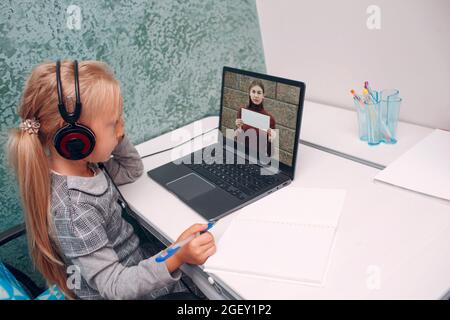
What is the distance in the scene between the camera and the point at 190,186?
0.98 m

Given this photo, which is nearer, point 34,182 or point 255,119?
point 34,182

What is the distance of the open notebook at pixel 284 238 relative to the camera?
69cm

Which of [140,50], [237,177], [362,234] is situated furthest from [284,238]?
[140,50]

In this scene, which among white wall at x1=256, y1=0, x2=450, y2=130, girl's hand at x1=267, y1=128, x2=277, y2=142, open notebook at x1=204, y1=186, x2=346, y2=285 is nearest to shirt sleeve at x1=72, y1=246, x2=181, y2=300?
open notebook at x1=204, y1=186, x2=346, y2=285

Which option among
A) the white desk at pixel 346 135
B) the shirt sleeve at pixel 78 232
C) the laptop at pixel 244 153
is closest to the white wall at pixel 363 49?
the white desk at pixel 346 135

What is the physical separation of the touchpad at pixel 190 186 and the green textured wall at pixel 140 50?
1.06 ft

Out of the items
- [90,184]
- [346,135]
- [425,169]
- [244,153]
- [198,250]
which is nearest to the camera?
[198,250]

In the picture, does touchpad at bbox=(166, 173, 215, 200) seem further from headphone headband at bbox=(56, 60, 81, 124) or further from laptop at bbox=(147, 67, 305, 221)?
headphone headband at bbox=(56, 60, 81, 124)

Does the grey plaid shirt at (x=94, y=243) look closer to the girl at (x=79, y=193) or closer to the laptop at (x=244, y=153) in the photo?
the girl at (x=79, y=193)

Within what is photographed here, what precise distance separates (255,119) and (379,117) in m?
0.36

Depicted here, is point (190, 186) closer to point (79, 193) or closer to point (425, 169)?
point (79, 193)

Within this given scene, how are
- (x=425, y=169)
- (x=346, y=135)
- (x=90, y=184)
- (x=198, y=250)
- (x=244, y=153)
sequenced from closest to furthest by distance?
1. (x=198, y=250)
2. (x=90, y=184)
3. (x=425, y=169)
4. (x=244, y=153)
5. (x=346, y=135)

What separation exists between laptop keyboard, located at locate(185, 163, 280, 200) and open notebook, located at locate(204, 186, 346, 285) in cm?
4

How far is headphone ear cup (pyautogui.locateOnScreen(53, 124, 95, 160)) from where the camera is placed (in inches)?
29.3
